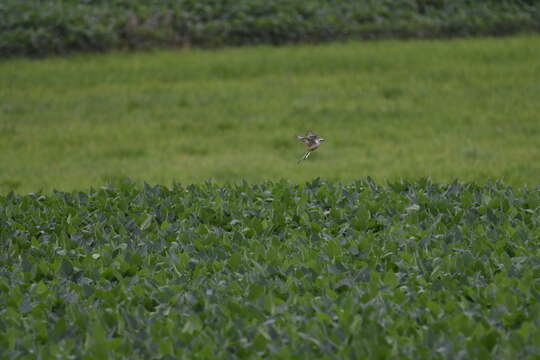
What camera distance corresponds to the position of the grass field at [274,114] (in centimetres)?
835

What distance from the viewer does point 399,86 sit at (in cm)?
1091

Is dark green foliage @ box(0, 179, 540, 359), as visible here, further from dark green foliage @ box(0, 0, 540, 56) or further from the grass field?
dark green foliage @ box(0, 0, 540, 56)

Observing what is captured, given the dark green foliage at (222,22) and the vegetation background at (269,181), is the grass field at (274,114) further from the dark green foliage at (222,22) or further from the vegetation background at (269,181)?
the dark green foliage at (222,22)

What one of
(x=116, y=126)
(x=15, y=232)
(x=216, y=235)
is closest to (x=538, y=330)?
(x=216, y=235)

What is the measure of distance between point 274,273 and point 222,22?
9.67 metres

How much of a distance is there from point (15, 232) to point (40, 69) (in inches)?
304

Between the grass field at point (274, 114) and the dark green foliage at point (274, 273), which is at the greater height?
the dark green foliage at point (274, 273)

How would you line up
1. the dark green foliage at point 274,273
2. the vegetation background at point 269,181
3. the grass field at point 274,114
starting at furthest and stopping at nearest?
the grass field at point 274,114 → the vegetation background at point 269,181 → the dark green foliage at point 274,273

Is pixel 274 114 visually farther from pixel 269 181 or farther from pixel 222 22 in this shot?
pixel 269 181

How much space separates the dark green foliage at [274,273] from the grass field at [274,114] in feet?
9.18

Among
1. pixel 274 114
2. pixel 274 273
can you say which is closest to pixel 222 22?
pixel 274 114

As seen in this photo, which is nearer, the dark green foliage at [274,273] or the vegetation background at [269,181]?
the dark green foliage at [274,273]

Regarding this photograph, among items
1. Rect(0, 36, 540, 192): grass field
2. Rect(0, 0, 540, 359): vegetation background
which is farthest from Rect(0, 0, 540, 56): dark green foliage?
Rect(0, 36, 540, 192): grass field

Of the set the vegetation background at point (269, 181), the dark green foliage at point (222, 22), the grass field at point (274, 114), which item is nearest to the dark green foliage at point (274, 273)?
the vegetation background at point (269, 181)
